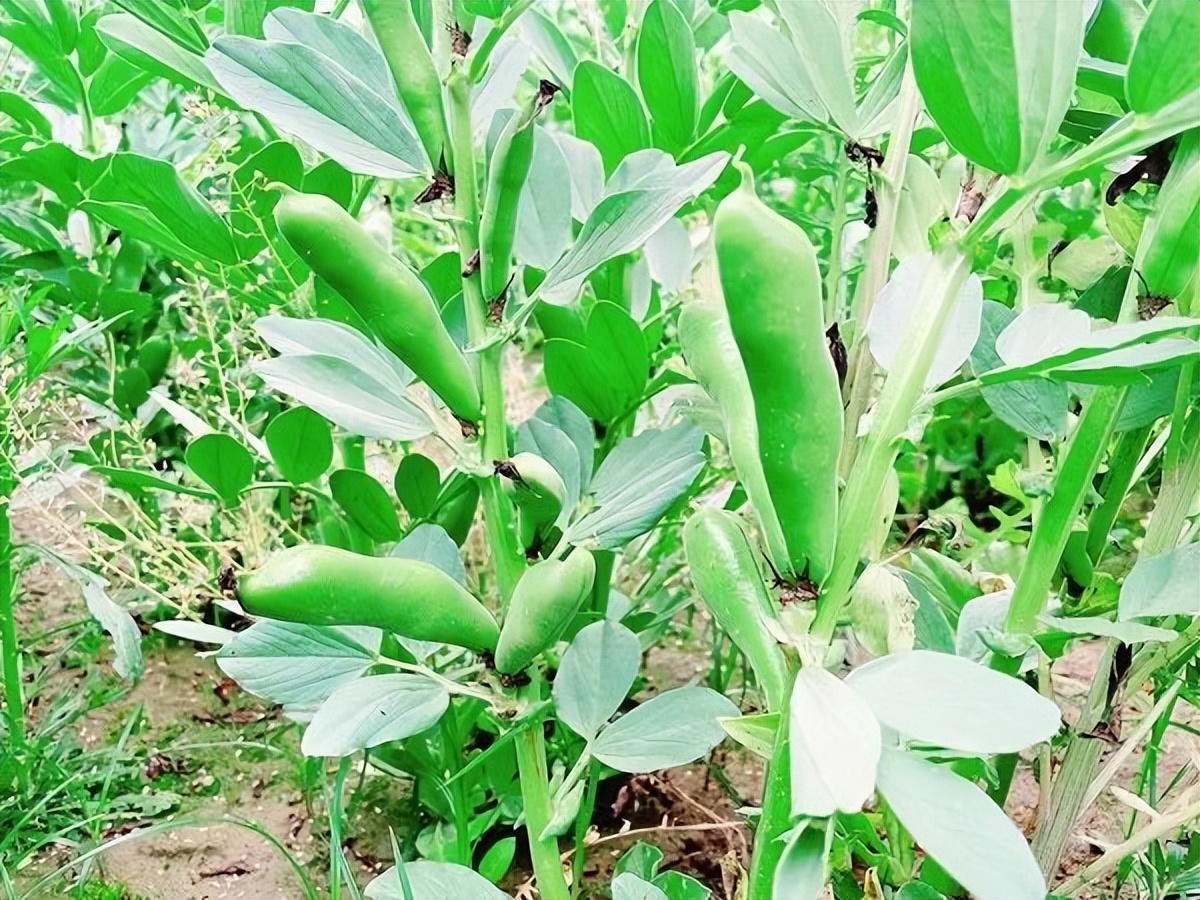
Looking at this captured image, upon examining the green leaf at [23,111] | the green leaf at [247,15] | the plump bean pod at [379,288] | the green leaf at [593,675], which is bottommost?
the green leaf at [593,675]

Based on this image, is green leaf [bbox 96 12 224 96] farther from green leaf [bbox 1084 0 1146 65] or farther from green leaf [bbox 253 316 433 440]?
green leaf [bbox 1084 0 1146 65]

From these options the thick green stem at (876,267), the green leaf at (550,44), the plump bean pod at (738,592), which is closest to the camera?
the plump bean pod at (738,592)

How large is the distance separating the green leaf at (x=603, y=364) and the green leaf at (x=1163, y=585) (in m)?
0.31

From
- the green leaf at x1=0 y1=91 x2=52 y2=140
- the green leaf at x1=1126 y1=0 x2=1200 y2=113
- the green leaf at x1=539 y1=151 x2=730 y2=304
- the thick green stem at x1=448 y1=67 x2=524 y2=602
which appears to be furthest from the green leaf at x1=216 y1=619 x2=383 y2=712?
the green leaf at x1=0 y1=91 x2=52 y2=140

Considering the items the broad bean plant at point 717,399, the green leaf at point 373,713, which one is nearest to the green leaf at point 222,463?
the broad bean plant at point 717,399

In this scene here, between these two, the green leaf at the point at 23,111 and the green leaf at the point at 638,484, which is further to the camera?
the green leaf at the point at 23,111

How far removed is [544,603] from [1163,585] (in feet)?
0.84

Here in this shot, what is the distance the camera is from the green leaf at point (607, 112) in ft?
2.03

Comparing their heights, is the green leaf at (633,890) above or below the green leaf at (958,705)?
below

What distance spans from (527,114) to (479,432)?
0.15 m

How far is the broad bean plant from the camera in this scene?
33cm

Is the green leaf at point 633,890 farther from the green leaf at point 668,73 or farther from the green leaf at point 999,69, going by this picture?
the green leaf at point 668,73

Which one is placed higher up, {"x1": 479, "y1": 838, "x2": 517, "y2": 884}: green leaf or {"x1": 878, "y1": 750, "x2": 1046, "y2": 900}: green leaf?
{"x1": 878, "y1": 750, "x2": 1046, "y2": 900}: green leaf

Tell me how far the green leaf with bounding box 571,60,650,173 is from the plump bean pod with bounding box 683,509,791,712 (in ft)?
1.03
